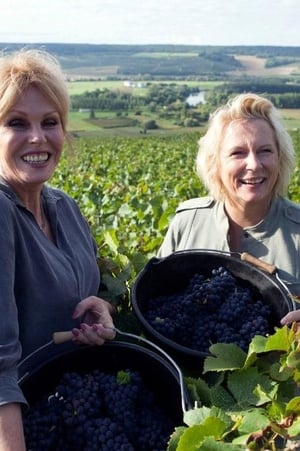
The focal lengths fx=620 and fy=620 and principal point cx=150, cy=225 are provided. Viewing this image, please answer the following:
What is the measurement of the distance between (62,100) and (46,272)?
0.68 metres

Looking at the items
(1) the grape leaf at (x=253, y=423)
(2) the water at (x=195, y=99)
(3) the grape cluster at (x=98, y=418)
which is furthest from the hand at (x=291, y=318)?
(2) the water at (x=195, y=99)

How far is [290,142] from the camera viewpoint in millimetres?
3420

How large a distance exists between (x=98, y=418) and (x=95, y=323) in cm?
60

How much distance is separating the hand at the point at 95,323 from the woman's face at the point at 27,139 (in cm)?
51

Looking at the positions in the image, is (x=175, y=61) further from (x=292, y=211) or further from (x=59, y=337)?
(x=59, y=337)

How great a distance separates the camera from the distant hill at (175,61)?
117 metres

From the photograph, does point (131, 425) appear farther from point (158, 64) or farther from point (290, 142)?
point (158, 64)

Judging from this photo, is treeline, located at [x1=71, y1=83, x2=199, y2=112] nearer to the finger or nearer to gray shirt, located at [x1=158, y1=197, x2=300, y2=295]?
gray shirt, located at [x1=158, y1=197, x2=300, y2=295]

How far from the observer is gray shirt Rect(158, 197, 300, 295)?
3.13 m

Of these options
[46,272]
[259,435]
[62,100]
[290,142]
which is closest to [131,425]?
[259,435]

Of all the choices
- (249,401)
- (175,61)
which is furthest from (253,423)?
(175,61)

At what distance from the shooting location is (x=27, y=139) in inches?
91.0

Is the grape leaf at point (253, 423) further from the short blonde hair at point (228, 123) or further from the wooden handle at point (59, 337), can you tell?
the short blonde hair at point (228, 123)

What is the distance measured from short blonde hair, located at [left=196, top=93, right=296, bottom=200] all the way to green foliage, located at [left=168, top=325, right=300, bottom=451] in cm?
157
